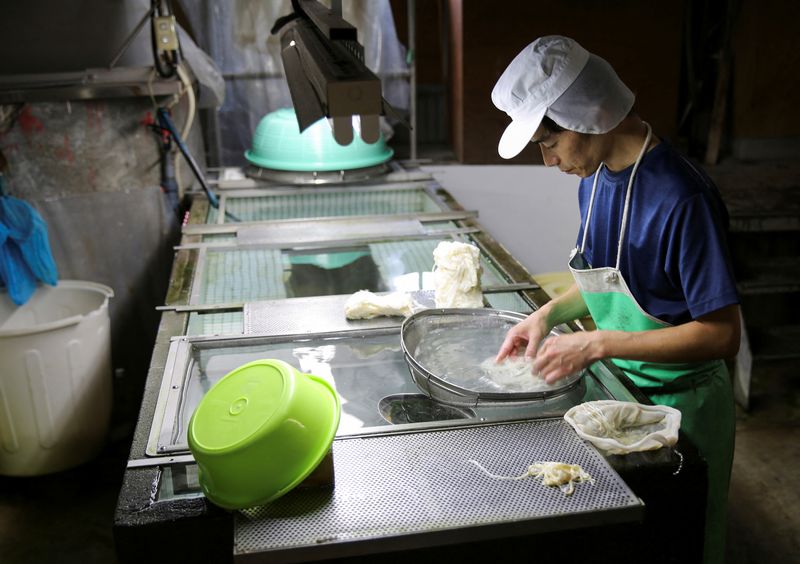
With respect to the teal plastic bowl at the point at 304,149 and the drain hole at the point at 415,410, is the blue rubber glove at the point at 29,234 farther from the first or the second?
the drain hole at the point at 415,410

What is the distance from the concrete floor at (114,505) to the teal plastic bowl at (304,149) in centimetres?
191

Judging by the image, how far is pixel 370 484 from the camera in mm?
1558

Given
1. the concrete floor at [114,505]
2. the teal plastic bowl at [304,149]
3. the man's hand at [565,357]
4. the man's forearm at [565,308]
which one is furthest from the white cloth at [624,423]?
the teal plastic bowl at [304,149]

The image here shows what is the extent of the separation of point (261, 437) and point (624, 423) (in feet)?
2.83

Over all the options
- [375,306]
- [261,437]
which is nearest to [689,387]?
[375,306]

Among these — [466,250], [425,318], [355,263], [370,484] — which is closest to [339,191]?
[355,263]

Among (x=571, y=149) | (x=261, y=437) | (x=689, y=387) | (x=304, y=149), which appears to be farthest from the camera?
(x=304, y=149)

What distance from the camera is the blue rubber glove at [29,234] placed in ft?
12.0

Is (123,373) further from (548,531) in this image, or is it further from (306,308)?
(548,531)

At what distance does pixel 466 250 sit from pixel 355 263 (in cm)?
77

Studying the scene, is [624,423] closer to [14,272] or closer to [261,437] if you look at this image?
[261,437]

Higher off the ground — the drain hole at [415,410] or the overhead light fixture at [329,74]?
the overhead light fixture at [329,74]

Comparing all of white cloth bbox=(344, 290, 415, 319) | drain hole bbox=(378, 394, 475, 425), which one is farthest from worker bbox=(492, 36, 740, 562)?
white cloth bbox=(344, 290, 415, 319)

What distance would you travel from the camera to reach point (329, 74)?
1.52 meters
